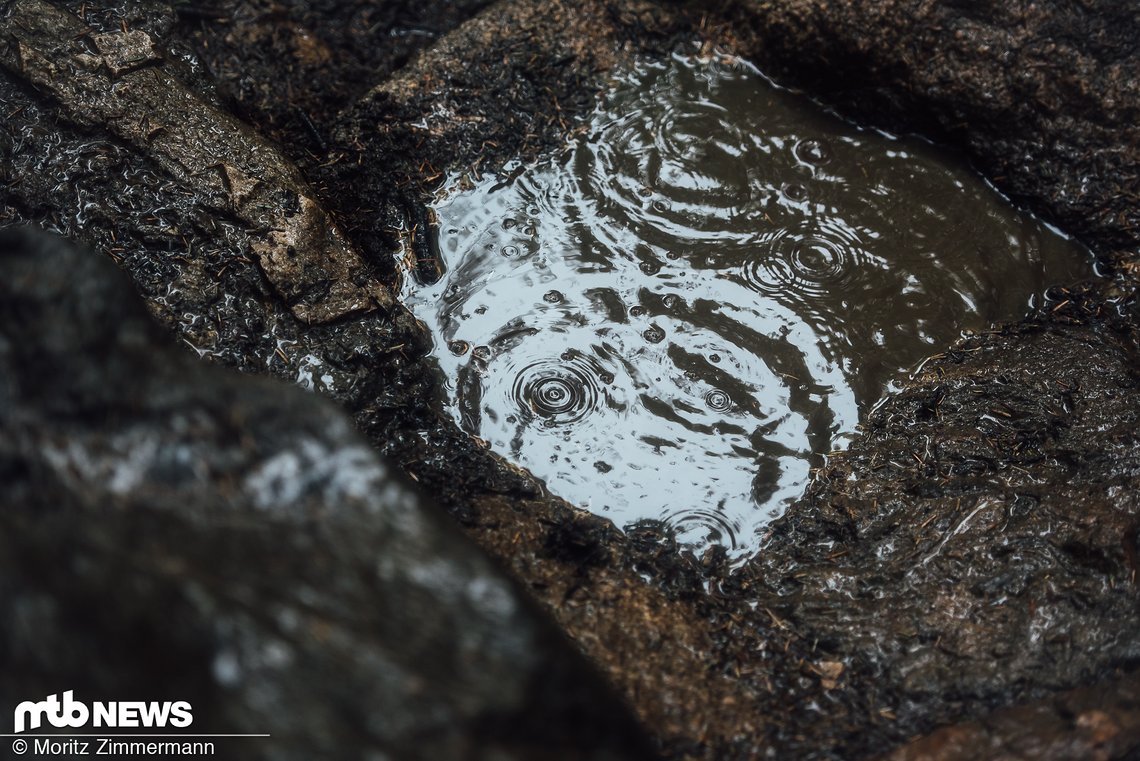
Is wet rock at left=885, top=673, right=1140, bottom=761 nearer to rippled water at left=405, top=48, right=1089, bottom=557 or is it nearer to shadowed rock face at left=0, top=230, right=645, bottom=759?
rippled water at left=405, top=48, right=1089, bottom=557

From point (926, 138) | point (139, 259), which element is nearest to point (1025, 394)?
point (926, 138)

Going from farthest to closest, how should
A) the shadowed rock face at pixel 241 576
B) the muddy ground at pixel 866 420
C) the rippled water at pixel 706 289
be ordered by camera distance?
the rippled water at pixel 706 289, the muddy ground at pixel 866 420, the shadowed rock face at pixel 241 576

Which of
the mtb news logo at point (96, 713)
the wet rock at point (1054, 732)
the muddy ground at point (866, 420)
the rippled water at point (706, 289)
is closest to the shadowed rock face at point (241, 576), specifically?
the mtb news logo at point (96, 713)

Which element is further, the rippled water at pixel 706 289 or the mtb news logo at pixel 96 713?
the rippled water at pixel 706 289

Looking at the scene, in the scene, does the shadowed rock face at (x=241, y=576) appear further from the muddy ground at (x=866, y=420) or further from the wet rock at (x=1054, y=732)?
the wet rock at (x=1054, y=732)

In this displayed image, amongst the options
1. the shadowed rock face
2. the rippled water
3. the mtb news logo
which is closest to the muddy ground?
the rippled water

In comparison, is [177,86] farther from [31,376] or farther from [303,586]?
[303,586]
